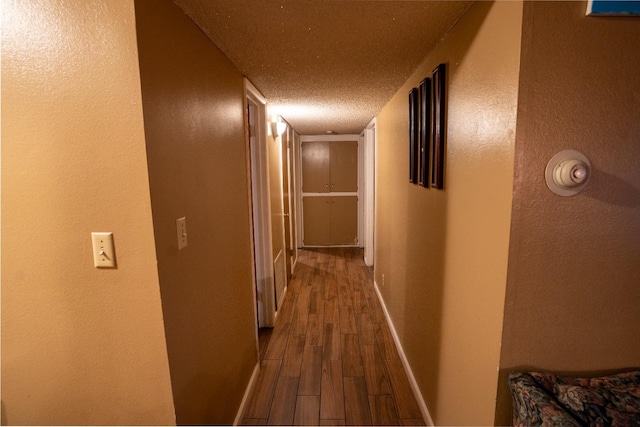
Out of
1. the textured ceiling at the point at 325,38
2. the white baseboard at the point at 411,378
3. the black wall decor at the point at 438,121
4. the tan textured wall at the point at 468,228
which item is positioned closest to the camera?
the tan textured wall at the point at 468,228

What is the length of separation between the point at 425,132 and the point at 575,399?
124 cm

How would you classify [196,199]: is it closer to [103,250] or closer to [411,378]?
[103,250]

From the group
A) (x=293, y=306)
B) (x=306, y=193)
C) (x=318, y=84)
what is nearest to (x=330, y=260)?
(x=306, y=193)

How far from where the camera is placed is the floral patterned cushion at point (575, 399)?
0.83 meters

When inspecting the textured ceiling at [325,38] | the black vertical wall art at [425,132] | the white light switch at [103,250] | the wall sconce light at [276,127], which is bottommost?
the white light switch at [103,250]

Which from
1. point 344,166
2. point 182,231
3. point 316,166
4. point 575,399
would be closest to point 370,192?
point 344,166

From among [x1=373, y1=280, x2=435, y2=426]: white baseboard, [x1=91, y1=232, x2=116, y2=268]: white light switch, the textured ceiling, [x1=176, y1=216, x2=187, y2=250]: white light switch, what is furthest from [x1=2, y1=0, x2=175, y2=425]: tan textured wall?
[x1=373, y1=280, x2=435, y2=426]: white baseboard

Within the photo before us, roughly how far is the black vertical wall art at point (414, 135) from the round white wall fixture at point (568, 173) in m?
0.91

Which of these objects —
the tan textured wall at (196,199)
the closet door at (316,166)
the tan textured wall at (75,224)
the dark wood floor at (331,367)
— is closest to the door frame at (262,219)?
the dark wood floor at (331,367)

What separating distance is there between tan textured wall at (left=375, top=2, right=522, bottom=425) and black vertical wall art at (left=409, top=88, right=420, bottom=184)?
0.31 feet

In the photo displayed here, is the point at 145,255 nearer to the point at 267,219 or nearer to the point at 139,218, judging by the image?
the point at 139,218

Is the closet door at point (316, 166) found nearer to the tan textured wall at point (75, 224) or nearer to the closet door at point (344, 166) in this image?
the closet door at point (344, 166)

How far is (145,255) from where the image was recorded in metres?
0.99

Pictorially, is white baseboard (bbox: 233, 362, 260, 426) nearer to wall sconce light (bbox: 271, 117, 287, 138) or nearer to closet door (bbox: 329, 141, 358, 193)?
wall sconce light (bbox: 271, 117, 287, 138)
